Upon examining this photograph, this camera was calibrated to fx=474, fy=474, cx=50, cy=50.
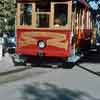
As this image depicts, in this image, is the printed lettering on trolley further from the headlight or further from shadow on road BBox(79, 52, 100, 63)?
shadow on road BBox(79, 52, 100, 63)

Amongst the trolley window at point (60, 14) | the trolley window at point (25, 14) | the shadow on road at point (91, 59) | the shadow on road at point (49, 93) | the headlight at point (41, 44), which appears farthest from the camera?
the shadow on road at point (91, 59)

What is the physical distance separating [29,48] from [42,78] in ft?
11.2

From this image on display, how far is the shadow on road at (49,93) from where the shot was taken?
424 inches

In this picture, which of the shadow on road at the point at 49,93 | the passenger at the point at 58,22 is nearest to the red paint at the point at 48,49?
the passenger at the point at 58,22

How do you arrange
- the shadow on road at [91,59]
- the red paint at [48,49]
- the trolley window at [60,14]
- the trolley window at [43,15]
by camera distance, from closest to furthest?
the red paint at [48,49], the trolley window at [60,14], the trolley window at [43,15], the shadow on road at [91,59]

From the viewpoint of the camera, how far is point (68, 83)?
44.4ft

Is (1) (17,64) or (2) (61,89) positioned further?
(1) (17,64)

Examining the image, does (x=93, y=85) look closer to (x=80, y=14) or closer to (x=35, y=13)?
(x=35, y=13)

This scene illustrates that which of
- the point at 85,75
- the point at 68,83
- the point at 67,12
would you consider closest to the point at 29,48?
the point at 67,12

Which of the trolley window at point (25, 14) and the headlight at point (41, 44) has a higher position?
the trolley window at point (25, 14)

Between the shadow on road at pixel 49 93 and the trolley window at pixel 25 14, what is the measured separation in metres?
6.15

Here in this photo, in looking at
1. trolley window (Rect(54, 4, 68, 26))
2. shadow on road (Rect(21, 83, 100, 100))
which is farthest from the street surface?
trolley window (Rect(54, 4, 68, 26))

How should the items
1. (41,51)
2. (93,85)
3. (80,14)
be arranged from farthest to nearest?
(80,14) → (41,51) → (93,85)

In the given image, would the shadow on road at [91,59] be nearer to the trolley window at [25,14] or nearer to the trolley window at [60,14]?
the trolley window at [60,14]
